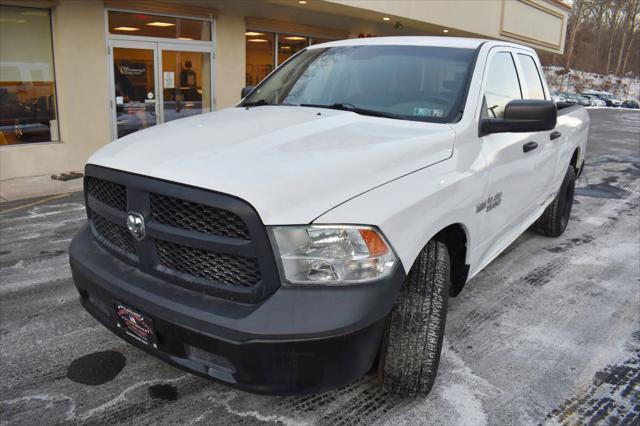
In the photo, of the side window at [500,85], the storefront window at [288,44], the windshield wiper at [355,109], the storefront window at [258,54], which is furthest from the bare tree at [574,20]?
the windshield wiper at [355,109]

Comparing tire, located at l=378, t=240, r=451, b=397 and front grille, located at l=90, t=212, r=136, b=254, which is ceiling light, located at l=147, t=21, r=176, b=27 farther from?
tire, located at l=378, t=240, r=451, b=397

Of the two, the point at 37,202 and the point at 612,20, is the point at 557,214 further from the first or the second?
the point at 612,20

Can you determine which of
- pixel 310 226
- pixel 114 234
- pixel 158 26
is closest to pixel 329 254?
pixel 310 226

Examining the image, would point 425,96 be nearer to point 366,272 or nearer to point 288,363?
point 366,272

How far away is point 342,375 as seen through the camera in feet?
7.33

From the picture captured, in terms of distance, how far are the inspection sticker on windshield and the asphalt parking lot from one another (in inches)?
57.2

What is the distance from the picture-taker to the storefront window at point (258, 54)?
40.7ft

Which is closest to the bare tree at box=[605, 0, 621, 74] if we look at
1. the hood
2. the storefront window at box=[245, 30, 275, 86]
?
the storefront window at box=[245, 30, 275, 86]

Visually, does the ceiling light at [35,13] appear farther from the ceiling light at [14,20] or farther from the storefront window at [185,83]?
the storefront window at [185,83]

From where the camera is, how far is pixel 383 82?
3.58 meters

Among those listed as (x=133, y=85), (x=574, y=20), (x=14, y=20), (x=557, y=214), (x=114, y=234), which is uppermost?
(x=574, y=20)

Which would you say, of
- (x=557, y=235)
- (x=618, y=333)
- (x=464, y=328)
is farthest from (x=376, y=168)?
(x=557, y=235)

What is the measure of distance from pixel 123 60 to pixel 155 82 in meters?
0.75

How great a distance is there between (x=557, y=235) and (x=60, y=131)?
810 cm
